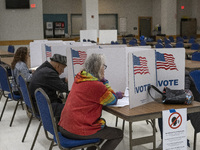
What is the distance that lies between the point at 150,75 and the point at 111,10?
1516 cm

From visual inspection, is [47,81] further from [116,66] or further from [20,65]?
[20,65]

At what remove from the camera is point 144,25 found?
1866cm

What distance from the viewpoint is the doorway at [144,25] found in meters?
18.5

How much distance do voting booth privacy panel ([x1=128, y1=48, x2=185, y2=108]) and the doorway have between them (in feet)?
51.5

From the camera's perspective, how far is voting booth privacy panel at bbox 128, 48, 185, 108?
274 centimetres

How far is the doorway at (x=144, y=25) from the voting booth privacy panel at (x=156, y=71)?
15.7 metres

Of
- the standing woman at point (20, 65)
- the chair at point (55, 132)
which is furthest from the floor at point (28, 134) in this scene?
the chair at point (55, 132)

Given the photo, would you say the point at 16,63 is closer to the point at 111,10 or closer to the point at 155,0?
the point at 111,10

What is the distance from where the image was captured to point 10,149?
3725mm

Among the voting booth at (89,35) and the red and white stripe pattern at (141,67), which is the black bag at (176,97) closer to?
the red and white stripe pattern at (141,67)

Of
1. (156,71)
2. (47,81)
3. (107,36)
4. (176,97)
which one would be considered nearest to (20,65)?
(47,81)

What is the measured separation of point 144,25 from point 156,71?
16034 millimetres

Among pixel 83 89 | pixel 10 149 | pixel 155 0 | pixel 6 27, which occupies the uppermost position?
pixel 155 0

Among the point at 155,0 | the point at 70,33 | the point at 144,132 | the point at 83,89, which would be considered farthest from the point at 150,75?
the point at 155,0
